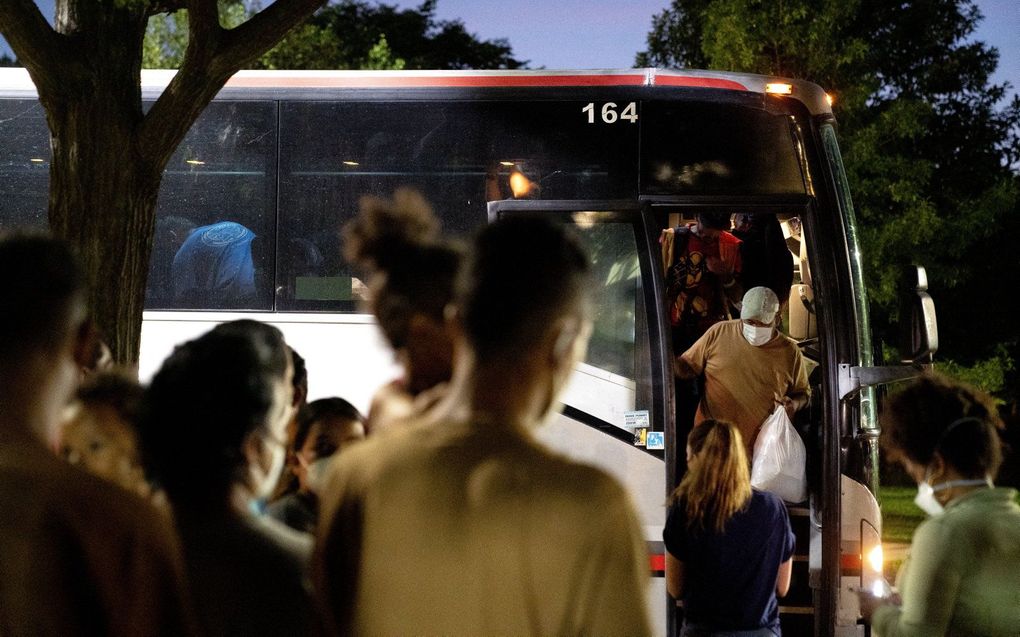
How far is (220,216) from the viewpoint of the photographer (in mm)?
7668

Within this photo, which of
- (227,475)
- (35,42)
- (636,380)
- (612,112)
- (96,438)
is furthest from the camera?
(612,112)

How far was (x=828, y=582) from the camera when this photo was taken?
20.7 feet

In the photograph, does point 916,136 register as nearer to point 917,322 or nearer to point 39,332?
point 917,322

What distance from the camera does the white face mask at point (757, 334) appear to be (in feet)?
22.5

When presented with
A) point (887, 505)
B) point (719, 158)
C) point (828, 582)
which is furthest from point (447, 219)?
point (887, 505)

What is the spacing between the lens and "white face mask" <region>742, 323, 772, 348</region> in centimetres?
687

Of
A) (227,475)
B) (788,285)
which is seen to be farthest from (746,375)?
(227,475)

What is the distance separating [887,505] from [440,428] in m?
19.7

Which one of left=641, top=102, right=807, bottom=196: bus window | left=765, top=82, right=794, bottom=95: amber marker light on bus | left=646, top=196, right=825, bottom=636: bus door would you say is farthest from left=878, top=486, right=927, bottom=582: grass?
left=765, top=82, right=794, bottom=95: amber marker light on bus

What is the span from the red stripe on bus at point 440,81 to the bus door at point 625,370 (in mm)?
855

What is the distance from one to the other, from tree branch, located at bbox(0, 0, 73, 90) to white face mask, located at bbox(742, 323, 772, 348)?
3893 mm

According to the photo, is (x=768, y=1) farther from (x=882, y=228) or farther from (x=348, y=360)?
(x=348, y=360)

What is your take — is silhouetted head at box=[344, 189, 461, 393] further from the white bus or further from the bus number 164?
the bus number 164

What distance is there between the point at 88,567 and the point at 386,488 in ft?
1.79
